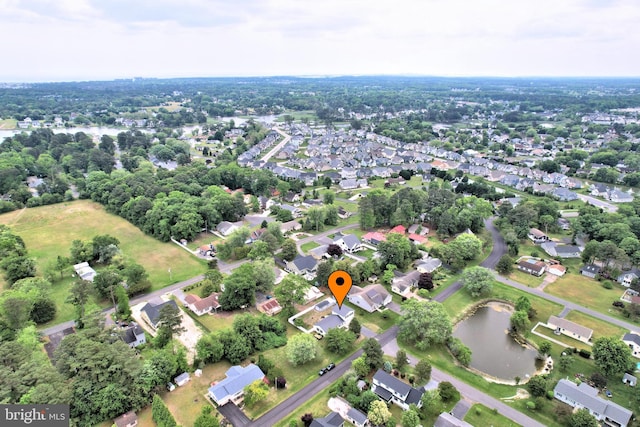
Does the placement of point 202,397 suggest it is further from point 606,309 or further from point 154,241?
point 606,309

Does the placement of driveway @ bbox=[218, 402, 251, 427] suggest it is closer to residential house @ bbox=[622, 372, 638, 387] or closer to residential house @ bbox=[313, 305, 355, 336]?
residential house @ bbox=[313, 305, 355, 336]

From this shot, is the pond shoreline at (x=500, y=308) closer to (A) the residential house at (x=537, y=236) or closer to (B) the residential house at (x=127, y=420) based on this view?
(A) the residential house at (x=537, y=236)

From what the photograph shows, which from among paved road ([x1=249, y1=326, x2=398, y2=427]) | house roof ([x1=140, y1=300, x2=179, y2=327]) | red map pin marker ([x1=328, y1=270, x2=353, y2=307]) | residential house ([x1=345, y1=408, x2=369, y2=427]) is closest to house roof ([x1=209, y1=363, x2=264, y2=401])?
paved road ([x1=249, y1=326, x2=398, y2=427])

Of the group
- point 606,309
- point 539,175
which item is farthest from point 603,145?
point 606,309

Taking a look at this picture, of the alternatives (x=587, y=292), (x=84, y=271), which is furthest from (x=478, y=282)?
(x=84, y=271)

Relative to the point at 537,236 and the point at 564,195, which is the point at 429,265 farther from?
the point at 564,195

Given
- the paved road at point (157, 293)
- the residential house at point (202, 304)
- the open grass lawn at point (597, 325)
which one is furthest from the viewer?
the residential house at point (202, 304)

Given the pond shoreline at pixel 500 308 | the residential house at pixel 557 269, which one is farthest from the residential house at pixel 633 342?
the residential house at pixel 557 269
